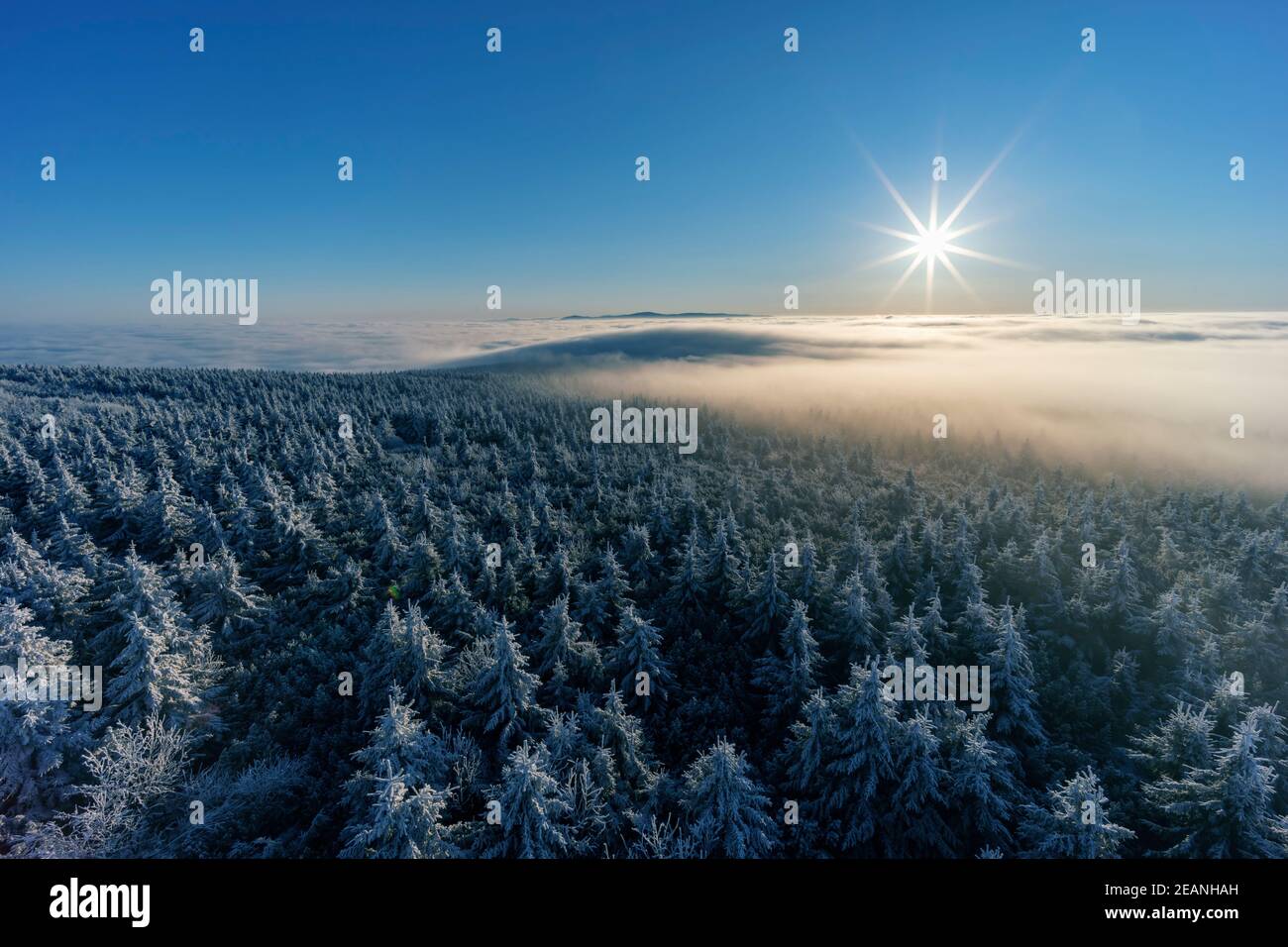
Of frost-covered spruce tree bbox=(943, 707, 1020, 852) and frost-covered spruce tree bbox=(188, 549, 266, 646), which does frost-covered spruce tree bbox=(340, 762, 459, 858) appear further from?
frost-covered spruce tree bbox=(188, 549, 266, 646)

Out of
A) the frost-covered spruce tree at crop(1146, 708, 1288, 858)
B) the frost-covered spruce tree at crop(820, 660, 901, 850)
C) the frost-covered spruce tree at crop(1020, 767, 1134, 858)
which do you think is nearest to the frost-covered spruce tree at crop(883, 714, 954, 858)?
the frost-covered spruce tree at crop(820, 660, 901, 850)

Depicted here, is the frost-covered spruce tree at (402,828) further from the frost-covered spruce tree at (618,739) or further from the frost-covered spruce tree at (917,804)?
the frost-covered spruce tree at (917,804)

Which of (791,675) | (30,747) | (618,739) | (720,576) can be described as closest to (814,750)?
(791,675)

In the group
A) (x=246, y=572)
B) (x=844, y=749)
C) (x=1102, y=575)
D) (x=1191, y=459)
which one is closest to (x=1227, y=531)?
(x=1102, y=575)

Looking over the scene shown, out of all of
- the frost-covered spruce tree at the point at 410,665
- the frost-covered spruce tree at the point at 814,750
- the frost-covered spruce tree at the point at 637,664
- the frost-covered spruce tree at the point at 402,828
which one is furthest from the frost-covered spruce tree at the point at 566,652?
the frost-covered spruce tree at the point at 402,828

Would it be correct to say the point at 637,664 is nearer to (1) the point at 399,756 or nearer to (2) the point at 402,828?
(1) the point at 399,756
